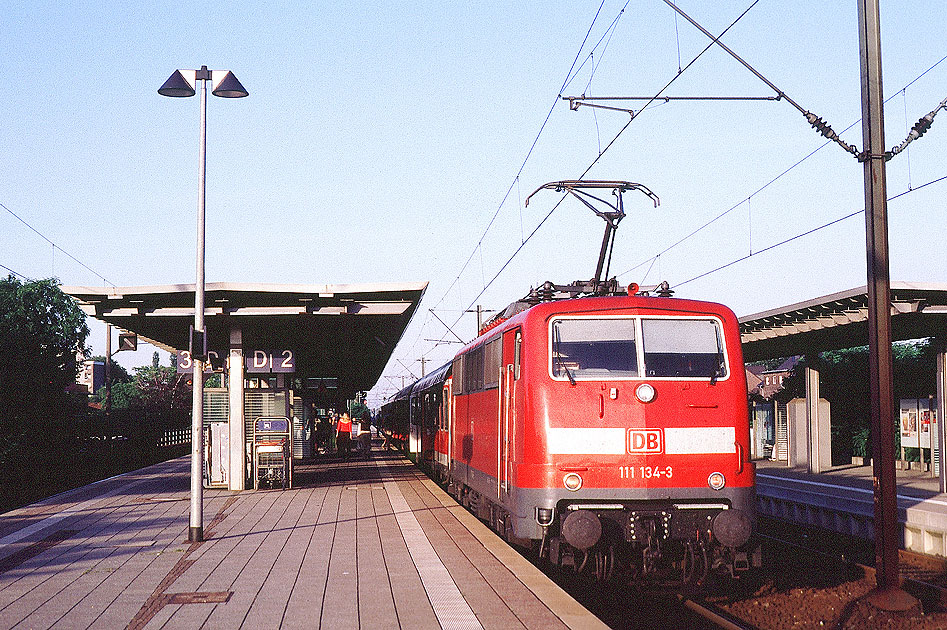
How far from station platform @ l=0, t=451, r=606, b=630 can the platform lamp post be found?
59 cm

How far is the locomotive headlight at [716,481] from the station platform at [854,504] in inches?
217

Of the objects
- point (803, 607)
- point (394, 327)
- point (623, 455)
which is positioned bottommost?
point (803, 607)

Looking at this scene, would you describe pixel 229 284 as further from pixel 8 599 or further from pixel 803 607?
pixel 803 607

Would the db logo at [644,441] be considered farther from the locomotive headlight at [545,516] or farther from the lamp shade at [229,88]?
the lamp shade at [229,88]

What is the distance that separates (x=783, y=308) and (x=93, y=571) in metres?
15.2

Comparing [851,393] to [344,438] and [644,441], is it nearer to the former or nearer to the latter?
[344,438]

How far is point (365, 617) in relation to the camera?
8008mm

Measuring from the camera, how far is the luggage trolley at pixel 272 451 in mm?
20953

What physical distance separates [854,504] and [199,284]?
10.7 meters

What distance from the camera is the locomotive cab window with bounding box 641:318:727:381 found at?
10359 mm

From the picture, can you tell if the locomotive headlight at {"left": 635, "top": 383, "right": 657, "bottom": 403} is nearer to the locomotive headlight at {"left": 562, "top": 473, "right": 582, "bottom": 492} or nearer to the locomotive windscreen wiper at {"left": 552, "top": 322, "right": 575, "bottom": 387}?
the locomotive windscreen wiper at {"left": 552, "top": 322, "right": 575, "bottom": 387}

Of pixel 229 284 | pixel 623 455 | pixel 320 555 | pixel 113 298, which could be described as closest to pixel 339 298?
pixel 229 284

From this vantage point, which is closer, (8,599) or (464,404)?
(8,599)

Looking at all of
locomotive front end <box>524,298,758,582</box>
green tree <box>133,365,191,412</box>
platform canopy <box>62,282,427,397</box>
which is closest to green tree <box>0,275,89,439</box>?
platform canopy <box>62,282,427,397</box>
